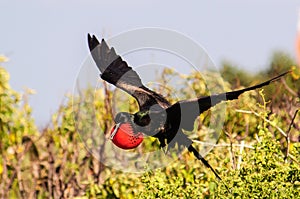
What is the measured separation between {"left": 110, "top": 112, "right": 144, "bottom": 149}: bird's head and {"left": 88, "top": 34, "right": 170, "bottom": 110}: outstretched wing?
15 centimetres

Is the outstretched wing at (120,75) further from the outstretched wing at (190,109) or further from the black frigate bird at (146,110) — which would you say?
the outstretched wing at (190,109)

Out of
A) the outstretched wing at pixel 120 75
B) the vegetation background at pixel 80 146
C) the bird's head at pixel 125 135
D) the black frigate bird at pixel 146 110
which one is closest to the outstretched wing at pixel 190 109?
the black frigate bird at pixel 146 110

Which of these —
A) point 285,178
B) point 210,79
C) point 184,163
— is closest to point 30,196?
point 184,163

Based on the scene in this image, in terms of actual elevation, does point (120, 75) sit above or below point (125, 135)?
above

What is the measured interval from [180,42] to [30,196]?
8.45 feet

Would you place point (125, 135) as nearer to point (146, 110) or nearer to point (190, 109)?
point (146, 110)

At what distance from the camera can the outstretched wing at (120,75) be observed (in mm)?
4805

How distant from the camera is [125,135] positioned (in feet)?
15.0

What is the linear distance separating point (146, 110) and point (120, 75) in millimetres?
324

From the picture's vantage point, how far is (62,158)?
6.98 m

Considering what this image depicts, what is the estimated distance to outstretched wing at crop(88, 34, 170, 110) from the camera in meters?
4.80

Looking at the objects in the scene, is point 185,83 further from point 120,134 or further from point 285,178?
point 285,178

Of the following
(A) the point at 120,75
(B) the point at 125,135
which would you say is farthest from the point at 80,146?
(B) the point at 125,135

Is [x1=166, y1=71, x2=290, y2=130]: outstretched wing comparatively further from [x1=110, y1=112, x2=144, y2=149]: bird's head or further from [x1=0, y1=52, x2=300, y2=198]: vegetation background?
[x1=0, y1=52, x2=300, y2=198]: vegetation background
